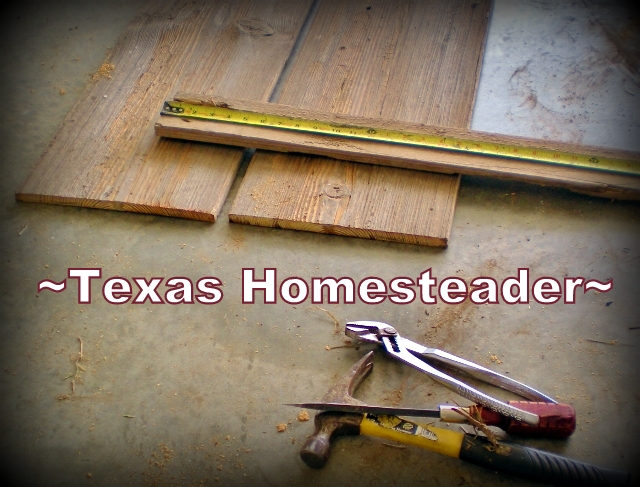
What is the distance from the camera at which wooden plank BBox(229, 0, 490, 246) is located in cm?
250

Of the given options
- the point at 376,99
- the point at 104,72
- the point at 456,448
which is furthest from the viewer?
the point at 104,72

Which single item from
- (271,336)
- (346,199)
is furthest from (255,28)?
(271,336)

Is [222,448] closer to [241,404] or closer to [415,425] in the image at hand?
[241,404]

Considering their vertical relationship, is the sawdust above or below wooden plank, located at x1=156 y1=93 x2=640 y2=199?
above

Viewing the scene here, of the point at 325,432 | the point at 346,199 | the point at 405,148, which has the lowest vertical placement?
the point at 325,432

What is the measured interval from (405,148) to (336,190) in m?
0.30

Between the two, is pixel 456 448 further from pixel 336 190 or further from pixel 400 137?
pixel 400 137

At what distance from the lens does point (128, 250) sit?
250cm

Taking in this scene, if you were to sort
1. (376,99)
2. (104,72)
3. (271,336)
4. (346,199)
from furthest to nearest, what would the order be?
(104,72), (376,99), (346,199), (271,336)

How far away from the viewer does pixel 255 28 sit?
321cm

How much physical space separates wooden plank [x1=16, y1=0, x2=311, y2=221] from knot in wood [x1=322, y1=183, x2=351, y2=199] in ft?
1.24

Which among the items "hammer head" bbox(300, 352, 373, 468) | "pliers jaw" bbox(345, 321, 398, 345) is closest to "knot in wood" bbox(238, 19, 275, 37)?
"pliers jaw" bbox(345, 321, 398, 345)

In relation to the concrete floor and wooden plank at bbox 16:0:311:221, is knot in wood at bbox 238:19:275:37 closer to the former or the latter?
wooden plank at bbox 16:0:311:221

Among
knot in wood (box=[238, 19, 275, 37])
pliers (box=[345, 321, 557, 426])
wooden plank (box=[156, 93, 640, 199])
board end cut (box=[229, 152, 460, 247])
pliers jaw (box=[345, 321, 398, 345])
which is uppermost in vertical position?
knot in wood (box=[238, 19, 275, 37])
